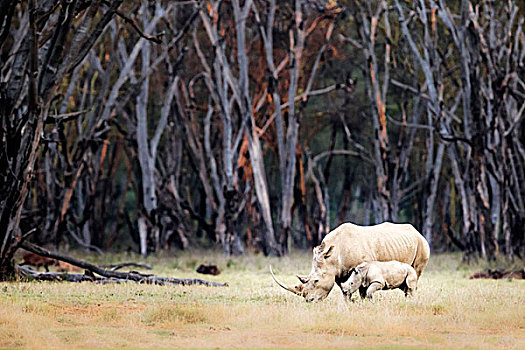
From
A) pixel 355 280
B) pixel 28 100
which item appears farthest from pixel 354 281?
pixel 28 100

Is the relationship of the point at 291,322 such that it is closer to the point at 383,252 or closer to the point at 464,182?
the point at 383,252

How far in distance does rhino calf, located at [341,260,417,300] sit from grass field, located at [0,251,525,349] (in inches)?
6.6

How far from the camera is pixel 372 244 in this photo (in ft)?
27.6

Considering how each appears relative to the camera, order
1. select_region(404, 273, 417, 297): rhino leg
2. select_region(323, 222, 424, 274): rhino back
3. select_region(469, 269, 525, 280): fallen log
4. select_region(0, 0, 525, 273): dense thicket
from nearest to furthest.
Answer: select_region(323, 222, 424, 274): rhino back
select_region(404, 273, 417, 297): rhino leg
select_region(0, 0, 525, 273): dense thicket
select_region(469, 269, 525, 280): fallen log

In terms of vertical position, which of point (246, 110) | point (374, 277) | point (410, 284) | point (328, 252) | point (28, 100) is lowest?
point (410, 284)

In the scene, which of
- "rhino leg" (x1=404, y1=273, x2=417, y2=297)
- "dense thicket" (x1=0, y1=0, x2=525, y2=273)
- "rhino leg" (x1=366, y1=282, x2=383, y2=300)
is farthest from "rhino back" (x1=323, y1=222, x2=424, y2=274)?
"dense thicket" (x1=0, y1=0, x2=525, y2=273)

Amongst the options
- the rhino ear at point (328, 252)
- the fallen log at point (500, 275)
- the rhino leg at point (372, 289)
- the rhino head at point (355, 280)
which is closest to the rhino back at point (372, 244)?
the rhino ear at point (328, 252)

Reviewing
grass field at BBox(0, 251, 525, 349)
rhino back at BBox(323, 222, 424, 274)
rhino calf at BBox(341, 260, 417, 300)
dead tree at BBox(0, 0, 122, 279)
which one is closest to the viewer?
grass field at BBox(0, 251, 525, 349)

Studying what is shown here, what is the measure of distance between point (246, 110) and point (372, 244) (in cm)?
1099

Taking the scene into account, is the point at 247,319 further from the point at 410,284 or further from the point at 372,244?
the point at 410,284

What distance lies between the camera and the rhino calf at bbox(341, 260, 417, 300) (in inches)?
308

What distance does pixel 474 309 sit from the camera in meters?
8.01

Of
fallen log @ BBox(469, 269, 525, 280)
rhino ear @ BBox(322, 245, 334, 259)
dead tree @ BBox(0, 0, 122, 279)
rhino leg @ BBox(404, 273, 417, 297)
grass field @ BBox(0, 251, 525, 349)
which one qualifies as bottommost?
fallen log @ BBox(469, 269, 525, 280)

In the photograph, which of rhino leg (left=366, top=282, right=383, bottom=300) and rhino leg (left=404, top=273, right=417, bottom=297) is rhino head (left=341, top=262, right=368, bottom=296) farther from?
rhino leg (left=404, top=273, right=417, bottom=297)
